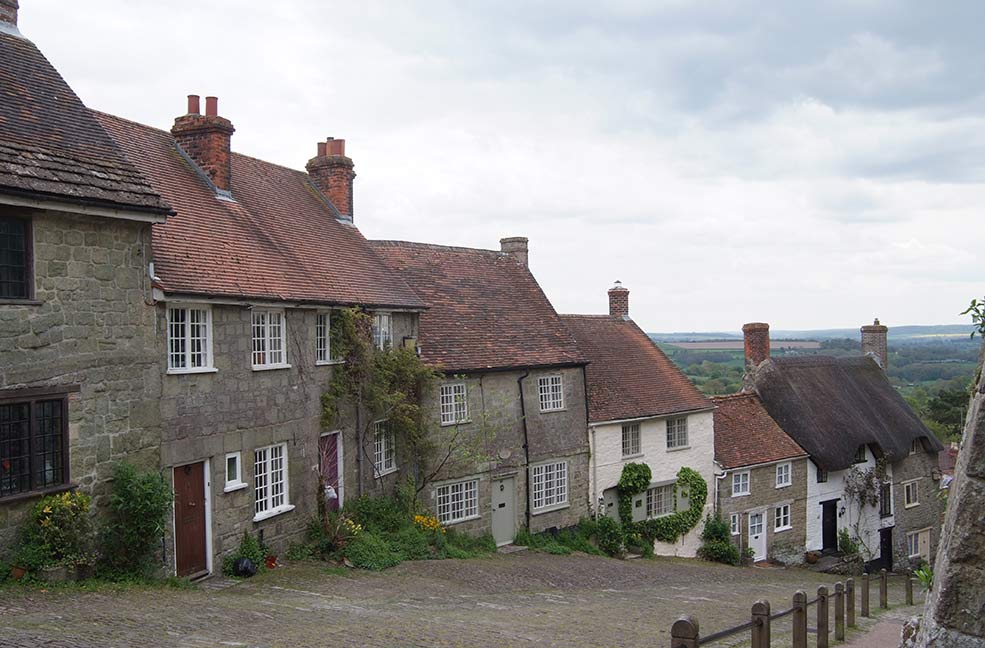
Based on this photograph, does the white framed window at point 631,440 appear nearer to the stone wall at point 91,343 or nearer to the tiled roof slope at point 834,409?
the tiled roof slope at point 834,409

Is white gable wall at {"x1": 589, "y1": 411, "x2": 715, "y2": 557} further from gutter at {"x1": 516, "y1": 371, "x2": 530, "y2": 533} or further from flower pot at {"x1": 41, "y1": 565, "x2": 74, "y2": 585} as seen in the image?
flower pot at {"x1": 41, "y1": 565, "x2": 74, "y2": 585}

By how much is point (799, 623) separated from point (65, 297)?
11764 millimetres

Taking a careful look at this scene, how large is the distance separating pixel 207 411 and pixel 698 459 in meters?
20.0

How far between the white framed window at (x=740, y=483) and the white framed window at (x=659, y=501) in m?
2.87

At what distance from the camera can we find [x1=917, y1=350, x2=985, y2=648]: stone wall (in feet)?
19.7

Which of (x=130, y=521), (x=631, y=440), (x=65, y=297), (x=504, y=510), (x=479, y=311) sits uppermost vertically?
(x=479, y=311)

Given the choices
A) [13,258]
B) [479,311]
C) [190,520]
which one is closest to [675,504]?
[479,311]

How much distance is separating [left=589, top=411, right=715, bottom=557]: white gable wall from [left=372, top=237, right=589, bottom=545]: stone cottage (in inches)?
22.4

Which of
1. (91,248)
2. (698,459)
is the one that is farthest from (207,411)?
(698,459)

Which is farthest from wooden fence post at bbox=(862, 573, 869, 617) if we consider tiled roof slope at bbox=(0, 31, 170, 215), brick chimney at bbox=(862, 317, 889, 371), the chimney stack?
brick chimney at bbox=(862, 317, 889, 371)

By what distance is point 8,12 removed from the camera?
1503cm

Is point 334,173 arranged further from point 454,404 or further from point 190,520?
point 190,520

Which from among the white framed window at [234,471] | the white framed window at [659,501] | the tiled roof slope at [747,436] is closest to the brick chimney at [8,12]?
the white framed window at [234,471]

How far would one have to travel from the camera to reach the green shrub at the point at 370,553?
720 inches
